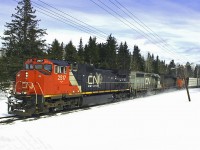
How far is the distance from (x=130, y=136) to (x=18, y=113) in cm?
776

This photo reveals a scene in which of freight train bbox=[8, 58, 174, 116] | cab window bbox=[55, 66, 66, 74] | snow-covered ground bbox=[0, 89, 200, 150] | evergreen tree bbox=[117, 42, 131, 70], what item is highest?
evergreen tree bbox=[117, 42, 131, 70]

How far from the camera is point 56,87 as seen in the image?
19828mm

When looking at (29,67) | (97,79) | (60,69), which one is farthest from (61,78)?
(97,79)

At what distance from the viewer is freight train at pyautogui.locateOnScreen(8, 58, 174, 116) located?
1835cm

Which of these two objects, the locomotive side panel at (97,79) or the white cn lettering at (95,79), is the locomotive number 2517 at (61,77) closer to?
the locomotive side panel at (97,79)

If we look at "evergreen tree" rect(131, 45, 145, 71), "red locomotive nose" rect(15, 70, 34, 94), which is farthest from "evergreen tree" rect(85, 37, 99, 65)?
"red locomotive nose" rect(15, 70, 34, 94)

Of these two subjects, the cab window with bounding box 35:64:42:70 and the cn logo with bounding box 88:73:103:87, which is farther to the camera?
the cn logo with bounding box 88:73:103:87

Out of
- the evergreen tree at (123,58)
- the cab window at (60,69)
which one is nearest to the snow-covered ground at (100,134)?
the cab window at (60,69)

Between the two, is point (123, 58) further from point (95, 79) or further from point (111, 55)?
point (95, 79)

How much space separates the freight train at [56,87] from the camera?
18347 mm

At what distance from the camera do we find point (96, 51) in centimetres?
8075

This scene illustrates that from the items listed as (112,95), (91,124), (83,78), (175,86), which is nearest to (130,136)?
(91,124)

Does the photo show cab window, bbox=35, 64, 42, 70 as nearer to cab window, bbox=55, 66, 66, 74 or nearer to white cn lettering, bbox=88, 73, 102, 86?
cab window, bbox=55, 66, 66, 74

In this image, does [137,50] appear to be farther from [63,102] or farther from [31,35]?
[63,102]
